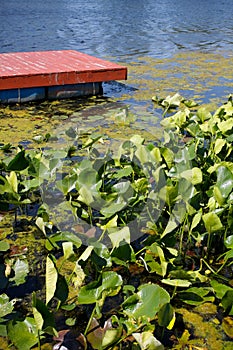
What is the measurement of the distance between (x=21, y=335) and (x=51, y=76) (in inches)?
87.6

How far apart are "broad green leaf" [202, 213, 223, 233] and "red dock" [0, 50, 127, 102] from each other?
1.93 m

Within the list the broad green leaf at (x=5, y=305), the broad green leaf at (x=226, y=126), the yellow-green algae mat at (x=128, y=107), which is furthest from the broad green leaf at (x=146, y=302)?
the yellow-green algae mat at (x=128, y=107)

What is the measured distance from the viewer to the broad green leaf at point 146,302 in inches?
42.0

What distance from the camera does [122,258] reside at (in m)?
1.26

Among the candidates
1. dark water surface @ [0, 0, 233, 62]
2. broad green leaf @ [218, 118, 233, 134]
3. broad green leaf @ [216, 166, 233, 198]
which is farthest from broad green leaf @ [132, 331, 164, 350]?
dark water surface @ [0, 0, 233, 62]

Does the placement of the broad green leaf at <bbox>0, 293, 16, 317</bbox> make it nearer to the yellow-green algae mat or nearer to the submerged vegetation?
the submerged vegetation

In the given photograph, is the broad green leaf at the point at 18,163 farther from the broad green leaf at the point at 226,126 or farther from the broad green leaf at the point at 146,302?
the broad green leaf at the point at 226,126

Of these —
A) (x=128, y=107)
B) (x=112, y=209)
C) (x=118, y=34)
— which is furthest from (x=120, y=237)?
(x=118, y=34)

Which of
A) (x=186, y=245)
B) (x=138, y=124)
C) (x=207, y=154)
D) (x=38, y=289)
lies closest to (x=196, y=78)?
(x=138, y=124)

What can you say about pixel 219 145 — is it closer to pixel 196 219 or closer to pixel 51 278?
pixel 196 219

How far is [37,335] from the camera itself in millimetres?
1043

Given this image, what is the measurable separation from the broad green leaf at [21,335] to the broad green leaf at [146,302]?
20 centimetres

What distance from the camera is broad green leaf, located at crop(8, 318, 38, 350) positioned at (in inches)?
40.2

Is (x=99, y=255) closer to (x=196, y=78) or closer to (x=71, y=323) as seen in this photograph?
(x=71, y=323)
